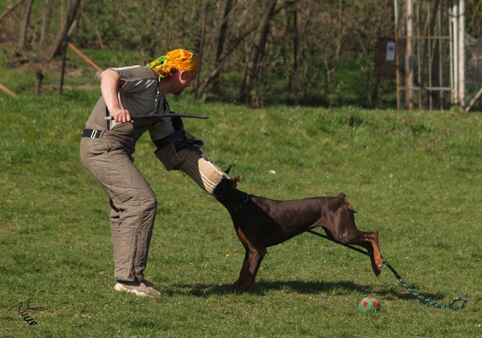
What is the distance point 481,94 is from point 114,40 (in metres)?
7.88

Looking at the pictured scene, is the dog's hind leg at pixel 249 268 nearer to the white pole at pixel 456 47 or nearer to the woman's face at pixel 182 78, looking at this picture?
the woman's face at pixel 182 78

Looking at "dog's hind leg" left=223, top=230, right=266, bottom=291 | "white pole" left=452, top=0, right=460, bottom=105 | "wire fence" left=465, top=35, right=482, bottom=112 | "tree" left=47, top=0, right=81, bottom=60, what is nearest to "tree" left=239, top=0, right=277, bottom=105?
"tree" left=47, top=0, right=81, bottom=60

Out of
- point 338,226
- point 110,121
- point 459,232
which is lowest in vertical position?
point 459,232

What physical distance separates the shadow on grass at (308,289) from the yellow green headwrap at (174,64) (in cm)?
180

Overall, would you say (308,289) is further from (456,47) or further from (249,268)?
(456,47)

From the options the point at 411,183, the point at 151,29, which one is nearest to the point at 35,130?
the point at 151,29

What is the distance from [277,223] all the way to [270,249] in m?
2.04

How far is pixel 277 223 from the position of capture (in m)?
7.06

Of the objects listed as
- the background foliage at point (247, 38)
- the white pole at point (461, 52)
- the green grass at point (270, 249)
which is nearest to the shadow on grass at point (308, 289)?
the green grass at point (270, 249)

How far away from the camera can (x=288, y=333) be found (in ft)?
19.1

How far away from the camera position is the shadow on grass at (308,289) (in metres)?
6.93

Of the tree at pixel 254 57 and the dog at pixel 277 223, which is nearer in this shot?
the dog at pixel 277 223

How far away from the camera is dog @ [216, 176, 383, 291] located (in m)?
6.95

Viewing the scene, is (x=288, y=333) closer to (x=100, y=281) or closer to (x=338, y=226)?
(x=338, y=226)
